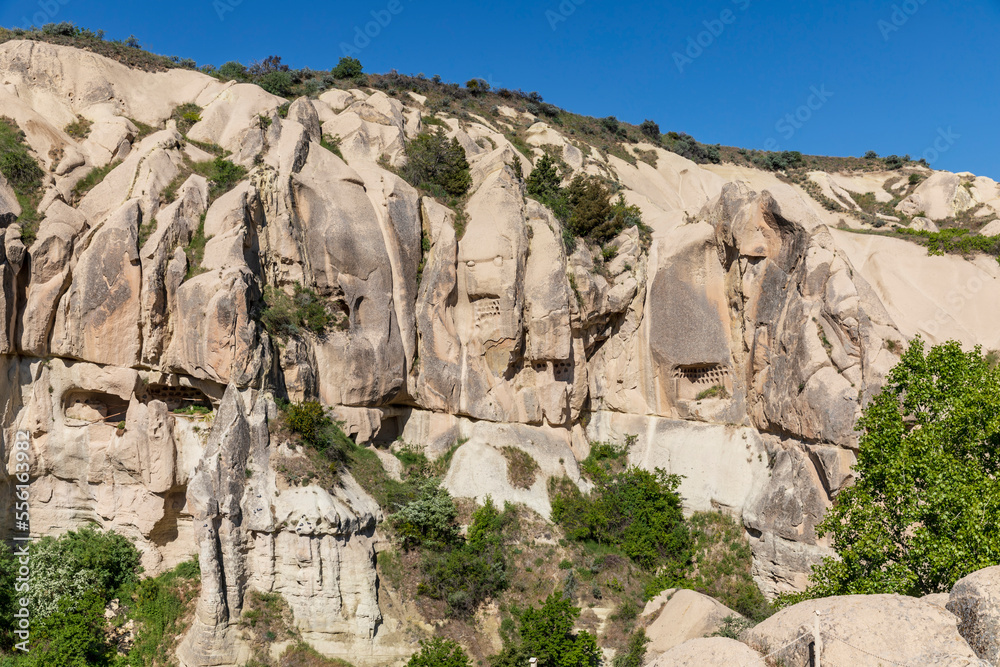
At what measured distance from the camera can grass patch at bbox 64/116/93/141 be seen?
25.7m

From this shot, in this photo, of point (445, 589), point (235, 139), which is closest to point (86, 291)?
point (235, 139)

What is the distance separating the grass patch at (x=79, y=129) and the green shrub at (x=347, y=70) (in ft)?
61.5

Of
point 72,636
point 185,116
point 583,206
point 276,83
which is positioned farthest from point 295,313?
point 276,83

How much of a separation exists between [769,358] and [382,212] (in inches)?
610

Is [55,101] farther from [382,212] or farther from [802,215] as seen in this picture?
[802,215]

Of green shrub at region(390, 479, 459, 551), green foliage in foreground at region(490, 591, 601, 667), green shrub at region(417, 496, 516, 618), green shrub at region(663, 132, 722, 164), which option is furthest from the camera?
green shrub at region(663, 132, 722, 164)

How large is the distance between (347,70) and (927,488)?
129ft

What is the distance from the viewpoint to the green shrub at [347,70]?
42250mm

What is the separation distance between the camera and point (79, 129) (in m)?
25.9

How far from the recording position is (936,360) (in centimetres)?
1520

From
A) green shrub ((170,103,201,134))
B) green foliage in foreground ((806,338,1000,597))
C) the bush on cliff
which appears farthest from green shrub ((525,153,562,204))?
green foliage in foreground ((806,338,1000,597))

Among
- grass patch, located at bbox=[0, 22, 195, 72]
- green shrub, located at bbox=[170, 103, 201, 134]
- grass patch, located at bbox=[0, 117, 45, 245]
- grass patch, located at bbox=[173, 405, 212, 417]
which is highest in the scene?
grass patch, located at bbox=[0, 22, 195, 72]

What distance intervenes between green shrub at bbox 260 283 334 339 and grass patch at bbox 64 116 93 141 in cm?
1021

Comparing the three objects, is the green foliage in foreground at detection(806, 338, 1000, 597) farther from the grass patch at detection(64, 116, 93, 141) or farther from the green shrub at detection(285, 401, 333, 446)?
the grass patch at detection(64, 116, 93, 141)
